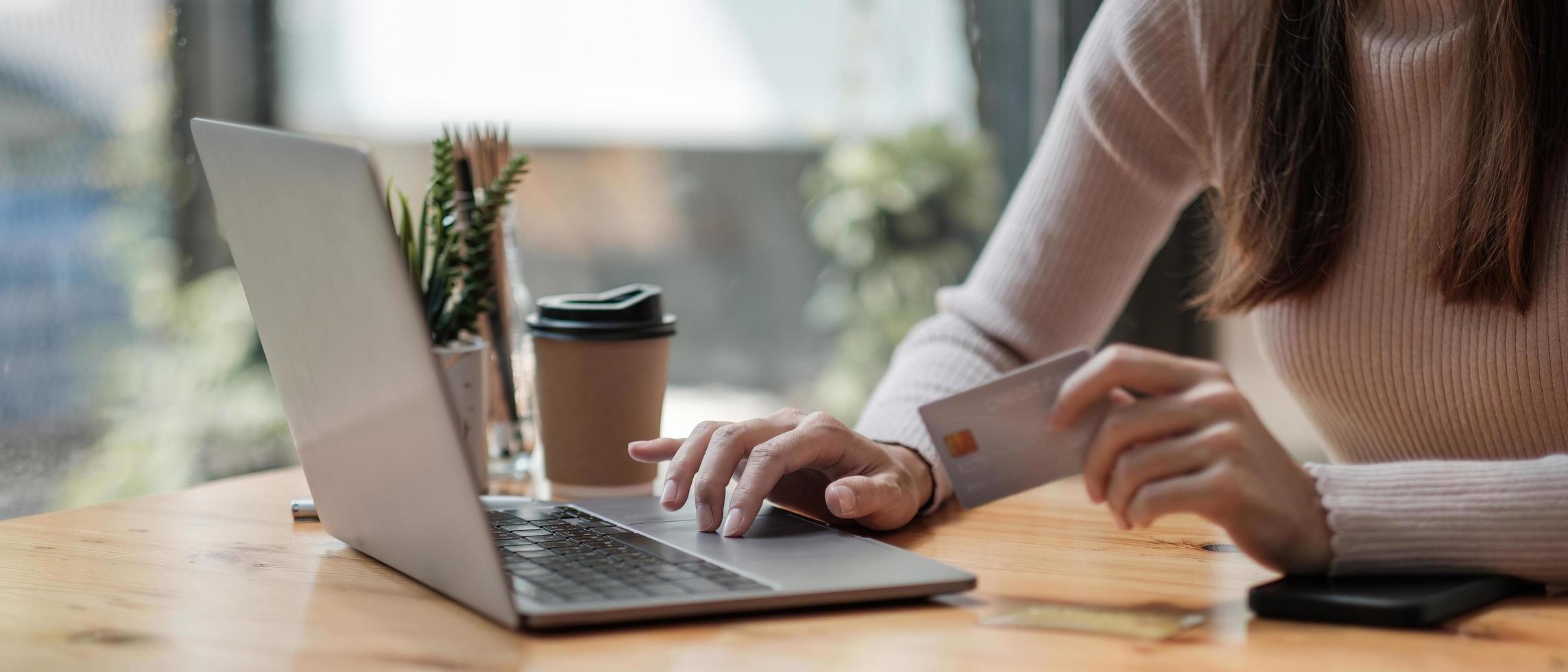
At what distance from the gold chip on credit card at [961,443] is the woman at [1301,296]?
73 mm

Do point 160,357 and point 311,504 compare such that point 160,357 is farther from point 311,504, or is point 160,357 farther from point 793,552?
point 793,552

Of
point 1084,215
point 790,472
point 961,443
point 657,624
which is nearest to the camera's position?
point 657,624

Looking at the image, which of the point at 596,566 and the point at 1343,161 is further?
the point at 1343,161

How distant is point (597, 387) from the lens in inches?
37.8

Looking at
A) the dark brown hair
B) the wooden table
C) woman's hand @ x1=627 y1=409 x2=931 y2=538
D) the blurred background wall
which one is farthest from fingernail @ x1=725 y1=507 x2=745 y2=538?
the blurred background wall

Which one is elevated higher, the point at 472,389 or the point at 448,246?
the point at 448,246

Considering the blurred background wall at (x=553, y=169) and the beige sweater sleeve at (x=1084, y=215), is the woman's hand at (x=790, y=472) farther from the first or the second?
the blurred background wall at (x=553, y=169)

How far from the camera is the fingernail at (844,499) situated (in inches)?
29.0

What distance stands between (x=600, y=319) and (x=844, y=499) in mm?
306

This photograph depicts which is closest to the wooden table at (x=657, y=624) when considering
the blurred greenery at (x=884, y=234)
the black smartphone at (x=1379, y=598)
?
the black smartphone at (x=1379, y=598)

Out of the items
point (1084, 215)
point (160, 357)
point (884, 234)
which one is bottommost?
point (160, 357)

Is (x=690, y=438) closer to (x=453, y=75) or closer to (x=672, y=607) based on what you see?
(x=672, y=607)

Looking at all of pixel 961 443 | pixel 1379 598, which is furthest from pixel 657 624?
pixel 1379 598

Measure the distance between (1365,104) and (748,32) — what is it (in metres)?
1.63
